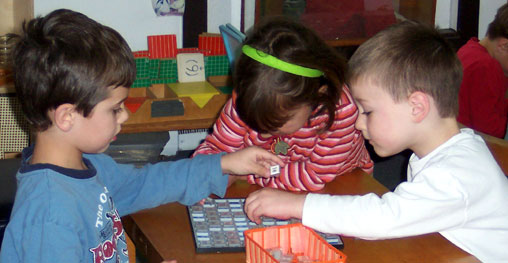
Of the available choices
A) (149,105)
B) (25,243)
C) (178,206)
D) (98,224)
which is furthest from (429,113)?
(149,105)

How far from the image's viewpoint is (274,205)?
A: 1184 millimetres

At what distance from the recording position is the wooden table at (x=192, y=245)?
3.64 feet

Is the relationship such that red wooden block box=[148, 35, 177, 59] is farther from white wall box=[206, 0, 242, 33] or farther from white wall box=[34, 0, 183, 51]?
white wall box=[206, 0, 242, 33]

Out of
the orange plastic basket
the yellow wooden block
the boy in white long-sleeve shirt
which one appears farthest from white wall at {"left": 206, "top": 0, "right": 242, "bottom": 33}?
the orange plastic basket

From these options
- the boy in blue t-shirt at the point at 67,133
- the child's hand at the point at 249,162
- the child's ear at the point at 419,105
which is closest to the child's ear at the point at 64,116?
the boy in blue t-shirt at the point at 67,133

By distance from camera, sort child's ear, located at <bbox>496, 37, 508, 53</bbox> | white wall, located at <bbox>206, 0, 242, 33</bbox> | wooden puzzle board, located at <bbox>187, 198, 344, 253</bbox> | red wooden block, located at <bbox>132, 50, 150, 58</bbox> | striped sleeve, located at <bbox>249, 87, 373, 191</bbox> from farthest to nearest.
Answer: white wall, located at <bbox>206, 0, 242, 33</bbox>, red wooden block, located at <bbox>132, 50, 150, 58</bbox>, child's ear, located at <bbox>496, 37, 508, 53</bbox>, striped sleeve, located at <bbox>249, 87, 373, 191</bbox>, wooden puzzle board, located at <bbox>187, 198, 344, 253</bbox>

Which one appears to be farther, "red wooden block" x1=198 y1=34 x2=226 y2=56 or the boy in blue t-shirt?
"red wooden block" x1=198 y1=34 x2=226 y2=56

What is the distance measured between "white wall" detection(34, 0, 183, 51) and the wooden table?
6.06 ft

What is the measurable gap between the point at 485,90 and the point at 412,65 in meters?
1.45

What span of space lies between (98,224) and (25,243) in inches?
5.8

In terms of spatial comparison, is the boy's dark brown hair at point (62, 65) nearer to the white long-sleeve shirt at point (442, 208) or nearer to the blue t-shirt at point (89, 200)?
the blue t-shirt at point (89, 200)

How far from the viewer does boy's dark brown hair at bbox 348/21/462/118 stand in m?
1.22

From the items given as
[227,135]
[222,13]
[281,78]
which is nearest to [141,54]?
[222,13]

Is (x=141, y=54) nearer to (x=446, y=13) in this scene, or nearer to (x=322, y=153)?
(x=322, y=153)
